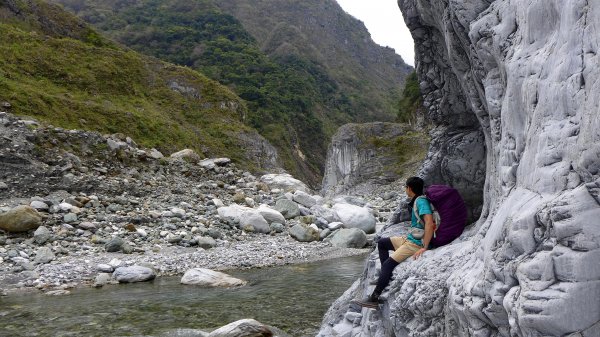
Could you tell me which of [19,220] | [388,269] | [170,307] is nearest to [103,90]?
[19,220]

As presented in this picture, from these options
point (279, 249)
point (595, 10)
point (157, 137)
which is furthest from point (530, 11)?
point (157, 137)

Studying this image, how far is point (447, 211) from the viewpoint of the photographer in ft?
23.1

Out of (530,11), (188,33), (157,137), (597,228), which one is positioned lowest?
(597,228)

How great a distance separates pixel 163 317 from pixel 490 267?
8.45 meters

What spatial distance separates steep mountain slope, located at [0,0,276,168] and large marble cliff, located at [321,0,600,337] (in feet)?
Answer: 105

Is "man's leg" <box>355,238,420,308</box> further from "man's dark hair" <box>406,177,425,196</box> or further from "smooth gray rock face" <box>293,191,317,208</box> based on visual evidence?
"smooth gray rock face" <box>293,191,317,208</box>

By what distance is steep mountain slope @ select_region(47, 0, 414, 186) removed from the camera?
79562 mm

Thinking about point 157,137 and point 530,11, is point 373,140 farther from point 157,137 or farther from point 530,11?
point 530,11

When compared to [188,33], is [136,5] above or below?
above

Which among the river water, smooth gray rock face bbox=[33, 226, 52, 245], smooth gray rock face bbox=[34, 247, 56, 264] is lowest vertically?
the river water

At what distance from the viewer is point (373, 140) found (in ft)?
184

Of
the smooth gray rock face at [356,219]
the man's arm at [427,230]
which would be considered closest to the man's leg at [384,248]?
the man's arm at [427,230]

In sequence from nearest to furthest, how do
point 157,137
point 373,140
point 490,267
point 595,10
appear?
point 595,10
point 490,267
point 157,137
point 373,140

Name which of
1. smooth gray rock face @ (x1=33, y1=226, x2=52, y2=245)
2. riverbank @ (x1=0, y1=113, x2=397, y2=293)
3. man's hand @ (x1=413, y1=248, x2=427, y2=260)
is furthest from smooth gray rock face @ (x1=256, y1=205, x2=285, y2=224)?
man's hand @ (x1=413, y1=248, x2=427, y2=260)
